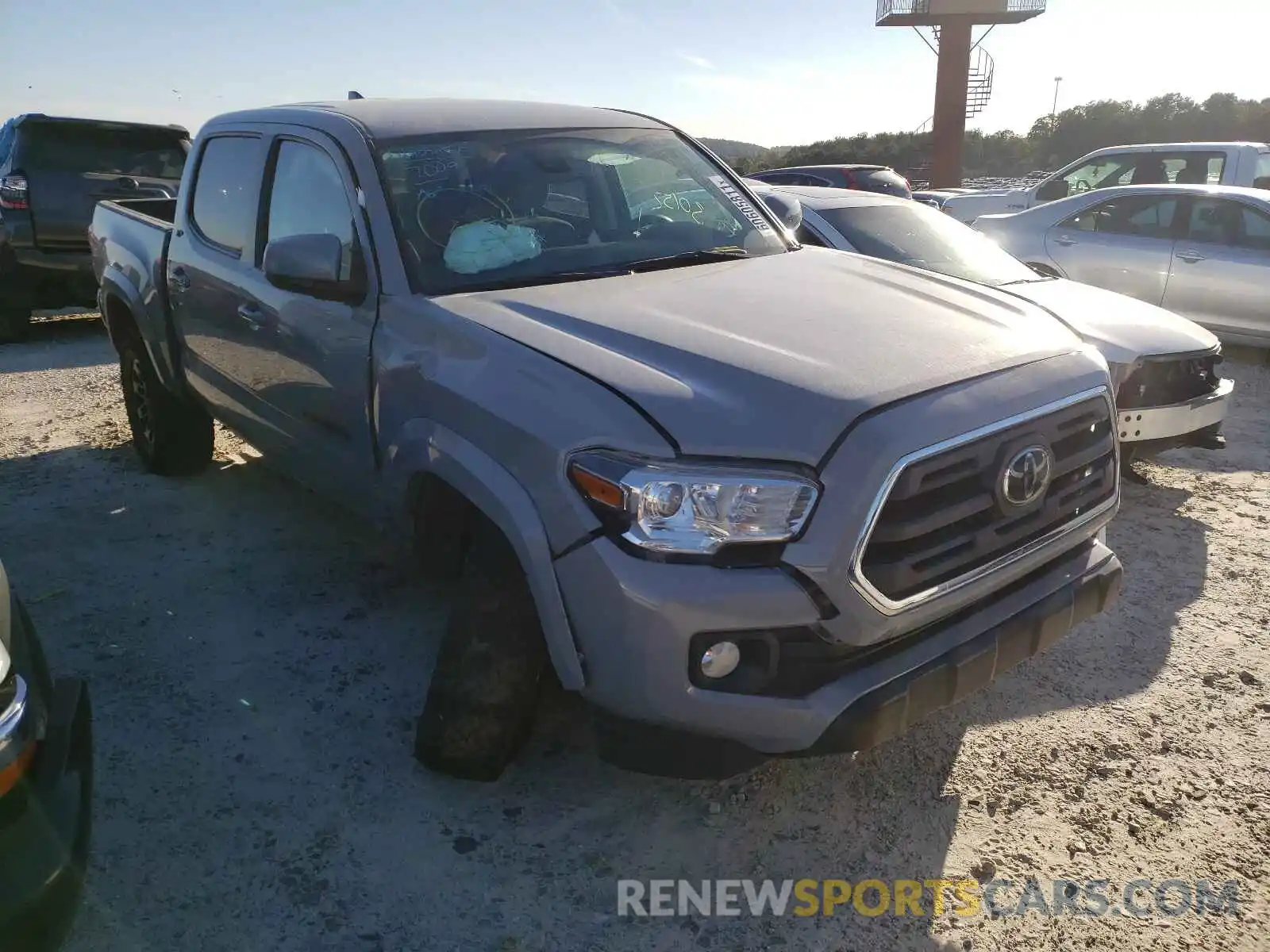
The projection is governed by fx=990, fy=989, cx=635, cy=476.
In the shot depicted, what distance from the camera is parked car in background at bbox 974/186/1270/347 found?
765 centimetres

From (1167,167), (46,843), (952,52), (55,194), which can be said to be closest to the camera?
(46,843)

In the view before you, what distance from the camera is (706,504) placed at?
2160 mm

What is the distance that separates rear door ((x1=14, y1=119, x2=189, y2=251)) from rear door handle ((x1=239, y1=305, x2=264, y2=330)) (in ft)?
18.4

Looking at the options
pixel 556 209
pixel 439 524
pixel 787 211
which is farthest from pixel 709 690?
pixel 787 211

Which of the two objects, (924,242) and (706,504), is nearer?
(706,504)

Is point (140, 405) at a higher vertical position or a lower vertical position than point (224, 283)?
lower

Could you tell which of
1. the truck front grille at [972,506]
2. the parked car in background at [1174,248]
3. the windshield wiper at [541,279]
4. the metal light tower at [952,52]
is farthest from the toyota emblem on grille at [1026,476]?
the metal light tower at [952,52]

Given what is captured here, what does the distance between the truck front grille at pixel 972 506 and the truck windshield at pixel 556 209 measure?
1358 mm

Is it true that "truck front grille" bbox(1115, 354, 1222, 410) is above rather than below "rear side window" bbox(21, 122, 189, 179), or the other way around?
below

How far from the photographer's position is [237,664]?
352cm

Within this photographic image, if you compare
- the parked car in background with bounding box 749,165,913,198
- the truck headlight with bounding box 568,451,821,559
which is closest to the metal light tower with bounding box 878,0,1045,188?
the parked car in background with bounding box 749,165,913,198

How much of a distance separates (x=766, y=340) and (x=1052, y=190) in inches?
402

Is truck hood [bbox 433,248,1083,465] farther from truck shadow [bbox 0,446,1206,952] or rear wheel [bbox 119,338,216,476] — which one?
rear wheel [bbox 119,338,216,476]

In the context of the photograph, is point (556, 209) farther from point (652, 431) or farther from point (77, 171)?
point (77, 171)
